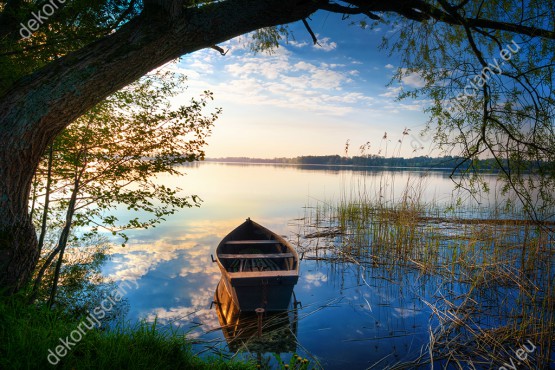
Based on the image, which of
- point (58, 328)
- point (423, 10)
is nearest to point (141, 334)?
point (58, 328)

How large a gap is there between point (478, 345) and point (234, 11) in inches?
219

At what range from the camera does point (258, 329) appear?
4.53 meters

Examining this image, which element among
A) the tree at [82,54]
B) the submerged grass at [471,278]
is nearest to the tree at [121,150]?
the tree at [82,54]

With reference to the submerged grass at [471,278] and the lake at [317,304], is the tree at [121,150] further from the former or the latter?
the submerged grass at [471,278]

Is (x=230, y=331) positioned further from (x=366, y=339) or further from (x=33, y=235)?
(x=33, y=235)

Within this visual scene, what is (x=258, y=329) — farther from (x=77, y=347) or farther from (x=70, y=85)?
(x=70, y=85)

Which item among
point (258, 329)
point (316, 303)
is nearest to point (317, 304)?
point (316, 303)

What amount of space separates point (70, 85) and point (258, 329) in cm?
378

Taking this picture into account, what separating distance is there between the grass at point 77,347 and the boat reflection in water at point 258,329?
1.62 metres

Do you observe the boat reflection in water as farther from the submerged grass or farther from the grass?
the submerged grass

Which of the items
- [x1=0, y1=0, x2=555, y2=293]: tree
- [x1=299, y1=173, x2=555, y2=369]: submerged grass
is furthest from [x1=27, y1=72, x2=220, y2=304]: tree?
[x1=299, y1=173, x2=555, y2=369]: submerged grass

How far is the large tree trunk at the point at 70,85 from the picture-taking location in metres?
2.75

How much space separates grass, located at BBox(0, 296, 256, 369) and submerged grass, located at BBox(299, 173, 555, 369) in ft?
10.8

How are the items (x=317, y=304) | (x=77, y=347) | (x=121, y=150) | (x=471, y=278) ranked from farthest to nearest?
(x=317, y=304) → (x=471, y=278) → (x=121, y=150) → (x=77, y=347)
